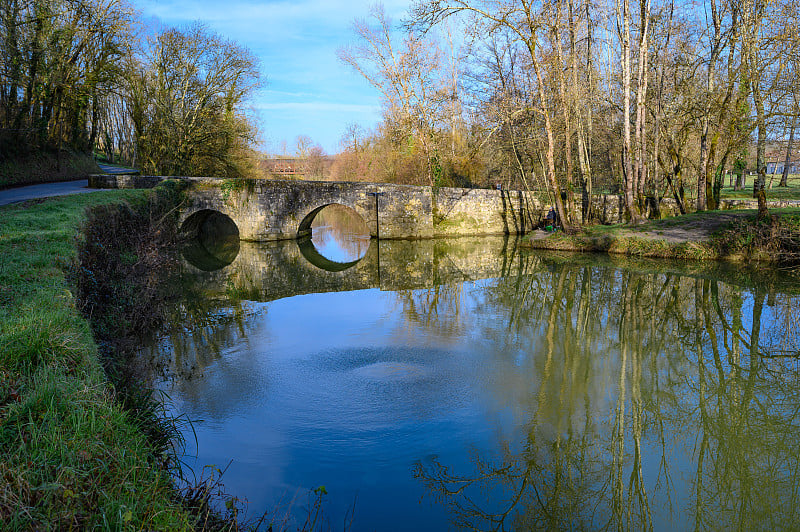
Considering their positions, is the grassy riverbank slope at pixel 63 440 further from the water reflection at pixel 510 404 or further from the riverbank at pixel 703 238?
the riverbank at pixel 703 238

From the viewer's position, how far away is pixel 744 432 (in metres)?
4.79

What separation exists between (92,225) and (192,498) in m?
6.90

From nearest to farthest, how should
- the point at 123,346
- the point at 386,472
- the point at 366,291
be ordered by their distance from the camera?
1. the point at 386,472
2. the point at 123,346
3. the point at 366,291

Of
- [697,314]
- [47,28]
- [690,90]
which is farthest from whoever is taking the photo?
[47,28]

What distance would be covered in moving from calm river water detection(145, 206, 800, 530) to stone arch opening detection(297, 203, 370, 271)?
5.78 metres

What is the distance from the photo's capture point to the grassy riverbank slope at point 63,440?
2279 mm

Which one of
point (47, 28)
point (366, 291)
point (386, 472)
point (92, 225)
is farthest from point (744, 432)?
point (47, 28)

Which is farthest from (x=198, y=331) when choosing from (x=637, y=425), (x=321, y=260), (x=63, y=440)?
(x=321, y=260)

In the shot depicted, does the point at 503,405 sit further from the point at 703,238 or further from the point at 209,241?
the point at 209,241

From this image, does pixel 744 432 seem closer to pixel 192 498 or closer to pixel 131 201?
pixel 192 498

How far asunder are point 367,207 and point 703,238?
1173cm

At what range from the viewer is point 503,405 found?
5305 millimetres

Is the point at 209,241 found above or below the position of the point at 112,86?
below

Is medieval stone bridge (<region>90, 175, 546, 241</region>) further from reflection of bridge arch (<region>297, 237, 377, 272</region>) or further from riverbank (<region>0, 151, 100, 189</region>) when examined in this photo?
riverbank (<region>0, 151, 100, 189</region>)
